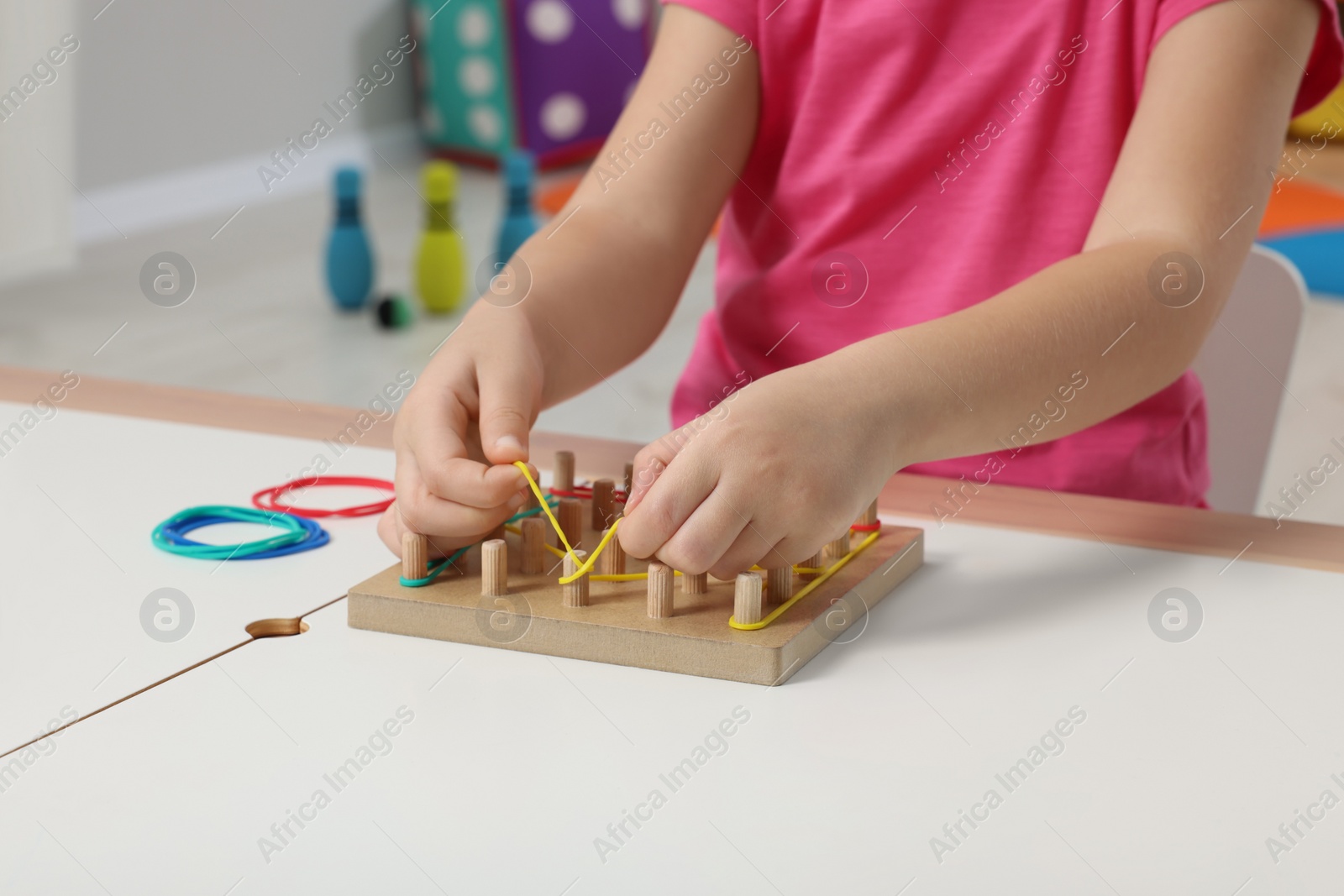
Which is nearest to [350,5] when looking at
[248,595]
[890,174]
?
[890,174]

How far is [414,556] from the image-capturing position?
570 millimetres

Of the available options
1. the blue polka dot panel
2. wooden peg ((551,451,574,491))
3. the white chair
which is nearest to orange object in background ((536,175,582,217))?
the blue polka dot panel

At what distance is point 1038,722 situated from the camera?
1.61 ft

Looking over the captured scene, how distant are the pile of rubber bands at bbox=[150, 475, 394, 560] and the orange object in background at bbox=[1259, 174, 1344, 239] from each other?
9.48ft

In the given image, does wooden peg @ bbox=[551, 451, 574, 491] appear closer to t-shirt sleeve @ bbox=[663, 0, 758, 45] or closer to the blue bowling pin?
t-shirt sleeve @ bbox=[663, 0, 758, 45]

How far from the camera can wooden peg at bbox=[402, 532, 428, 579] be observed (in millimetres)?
569

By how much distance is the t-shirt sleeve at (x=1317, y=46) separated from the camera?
2.53 ft

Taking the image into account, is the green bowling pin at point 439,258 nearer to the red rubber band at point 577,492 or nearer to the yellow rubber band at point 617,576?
the red rubber band at point 577,492

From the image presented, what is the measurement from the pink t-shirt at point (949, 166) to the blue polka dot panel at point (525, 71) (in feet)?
10.6

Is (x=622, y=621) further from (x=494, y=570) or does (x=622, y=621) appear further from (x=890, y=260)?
(x=890, y=260)

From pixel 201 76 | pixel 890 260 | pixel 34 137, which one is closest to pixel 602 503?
pixel 890 260

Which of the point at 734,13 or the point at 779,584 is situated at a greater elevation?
the point at 734,13

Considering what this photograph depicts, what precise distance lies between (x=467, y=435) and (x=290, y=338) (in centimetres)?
213

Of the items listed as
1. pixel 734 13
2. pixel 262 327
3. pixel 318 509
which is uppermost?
pixel 734 13
